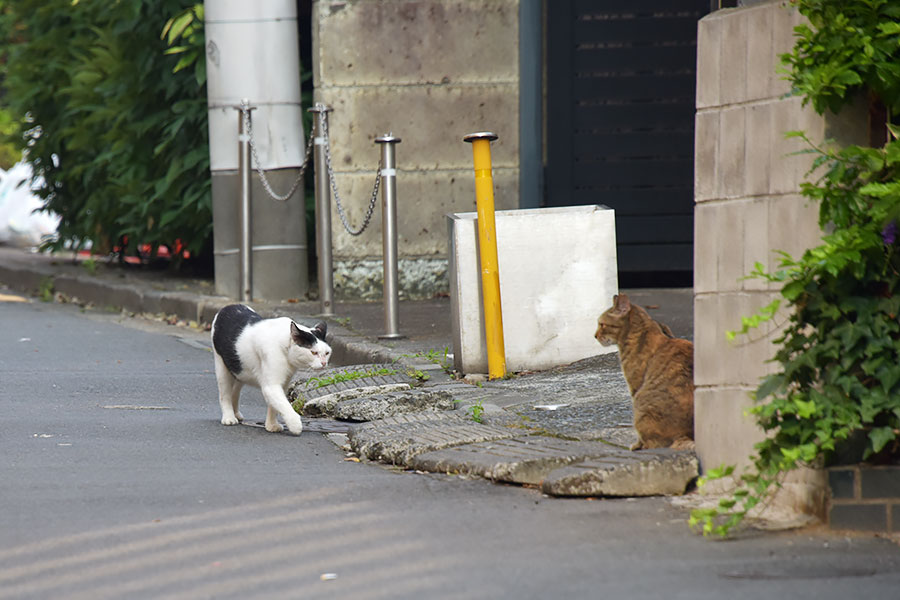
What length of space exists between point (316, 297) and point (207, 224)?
133 cm

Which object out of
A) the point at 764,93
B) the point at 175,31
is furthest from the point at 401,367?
the point at 175,31

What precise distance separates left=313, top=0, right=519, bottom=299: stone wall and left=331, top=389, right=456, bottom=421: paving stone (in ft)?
13.5

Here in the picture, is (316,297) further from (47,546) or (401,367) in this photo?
(47,546)

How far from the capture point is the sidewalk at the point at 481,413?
429cm

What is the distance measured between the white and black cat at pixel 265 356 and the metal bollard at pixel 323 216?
3.21m

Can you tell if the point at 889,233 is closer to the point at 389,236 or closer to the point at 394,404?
the point at 394,404

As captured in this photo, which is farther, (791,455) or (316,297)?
(316,297)

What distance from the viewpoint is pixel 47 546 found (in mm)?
3701

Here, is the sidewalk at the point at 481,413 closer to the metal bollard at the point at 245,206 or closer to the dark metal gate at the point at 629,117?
the metal bollard at the point at 245,206

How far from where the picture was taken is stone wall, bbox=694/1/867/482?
3.83 metres

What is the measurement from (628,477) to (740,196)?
0.96 metres

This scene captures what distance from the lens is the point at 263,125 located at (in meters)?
10.3

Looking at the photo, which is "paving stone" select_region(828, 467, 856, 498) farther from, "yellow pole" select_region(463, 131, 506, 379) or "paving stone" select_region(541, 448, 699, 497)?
"yellow pole" select_region(463, 131, 506, 379)

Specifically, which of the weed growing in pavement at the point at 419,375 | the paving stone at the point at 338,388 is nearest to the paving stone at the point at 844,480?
the paving stone at the point at 338,388
